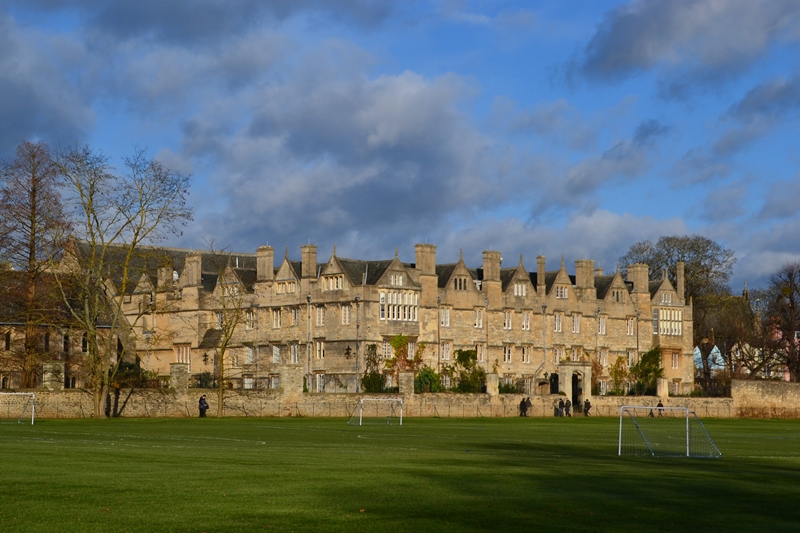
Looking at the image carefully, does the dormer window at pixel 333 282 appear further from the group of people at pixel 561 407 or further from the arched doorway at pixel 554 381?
the arched doorway at pixel 554 381

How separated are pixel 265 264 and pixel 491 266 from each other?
16.7 m

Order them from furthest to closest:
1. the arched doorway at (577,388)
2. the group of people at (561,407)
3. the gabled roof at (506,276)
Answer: the gabled roof at (506,276) < the arched doorway at (577,388) < the group of people at (561,407)

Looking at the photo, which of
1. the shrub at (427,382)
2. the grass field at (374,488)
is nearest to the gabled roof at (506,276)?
the shrub at (427,382)

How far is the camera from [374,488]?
790 inches

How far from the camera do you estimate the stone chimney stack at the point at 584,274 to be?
94.8 m

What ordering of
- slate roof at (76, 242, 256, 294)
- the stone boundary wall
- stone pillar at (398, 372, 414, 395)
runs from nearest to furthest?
the stone boundary wall < stone pillar at (398, 372, 414, 395) < slate roof at (76, 242, 256, 294)

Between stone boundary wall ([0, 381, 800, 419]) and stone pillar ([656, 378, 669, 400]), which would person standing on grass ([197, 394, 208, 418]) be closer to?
stone boundary wall ([0, 381, 800, 419])

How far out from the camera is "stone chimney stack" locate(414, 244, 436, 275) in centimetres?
8356

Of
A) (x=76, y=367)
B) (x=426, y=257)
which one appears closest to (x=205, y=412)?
(x=76, y=367)

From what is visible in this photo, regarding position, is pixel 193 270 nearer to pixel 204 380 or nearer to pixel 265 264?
pixel 265 264

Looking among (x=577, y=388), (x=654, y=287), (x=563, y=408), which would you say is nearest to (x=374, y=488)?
(x=563, y=408)

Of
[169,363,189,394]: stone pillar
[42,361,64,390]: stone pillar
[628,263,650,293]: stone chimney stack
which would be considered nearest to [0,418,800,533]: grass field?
[42,361,64,390]: stone pillar

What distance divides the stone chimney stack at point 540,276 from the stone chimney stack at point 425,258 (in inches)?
446

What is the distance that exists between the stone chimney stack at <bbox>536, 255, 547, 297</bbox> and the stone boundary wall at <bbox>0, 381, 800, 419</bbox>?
1294cm
